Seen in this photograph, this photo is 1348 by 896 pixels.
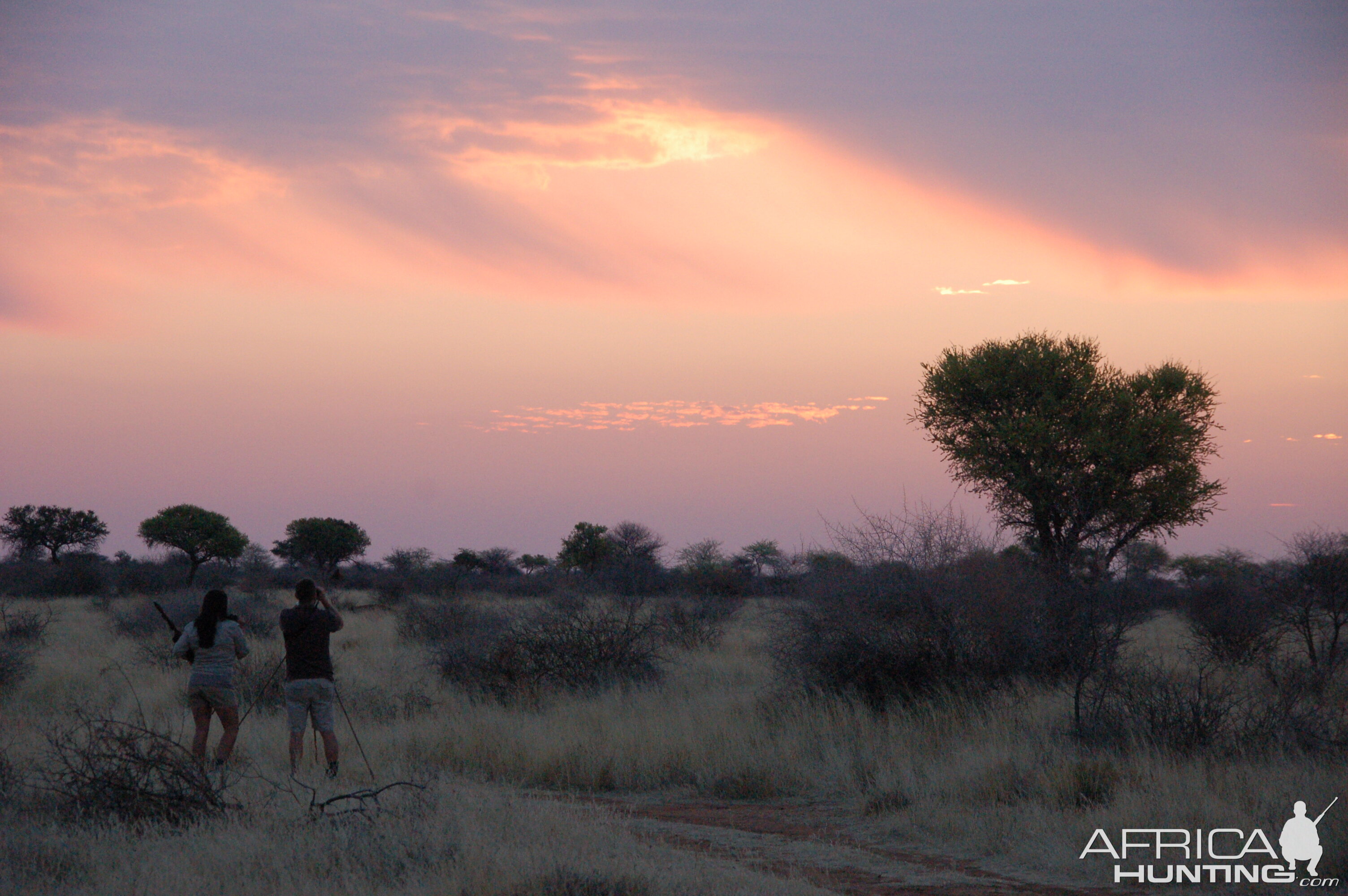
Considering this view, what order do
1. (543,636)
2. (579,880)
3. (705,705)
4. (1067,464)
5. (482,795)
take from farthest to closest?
(1067,464)
(543,636)
(705,705)
(482,795)
(579,880)

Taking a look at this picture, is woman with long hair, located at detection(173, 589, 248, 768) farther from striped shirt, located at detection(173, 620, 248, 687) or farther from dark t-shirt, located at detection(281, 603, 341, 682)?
dark t-shirt, located at detection(281, 603, 341, 682)

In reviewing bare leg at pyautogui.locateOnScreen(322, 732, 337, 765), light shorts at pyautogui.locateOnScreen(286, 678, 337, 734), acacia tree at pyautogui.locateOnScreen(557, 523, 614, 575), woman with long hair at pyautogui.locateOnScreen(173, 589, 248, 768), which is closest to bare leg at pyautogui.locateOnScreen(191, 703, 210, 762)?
woman with long hair at pyautogui.locateOnScreen(173, 589, 248, 768)

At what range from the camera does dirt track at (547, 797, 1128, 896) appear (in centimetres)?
723

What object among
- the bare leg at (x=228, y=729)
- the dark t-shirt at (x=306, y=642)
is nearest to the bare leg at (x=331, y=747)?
the dark t-shirt at (x=306, y=642)

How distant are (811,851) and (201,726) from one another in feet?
20.6

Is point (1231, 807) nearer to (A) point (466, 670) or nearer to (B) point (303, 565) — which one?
(A) point (466, 670)

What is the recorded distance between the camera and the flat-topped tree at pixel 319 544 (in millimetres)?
62250

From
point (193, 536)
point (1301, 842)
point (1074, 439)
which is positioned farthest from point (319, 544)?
point (1301, 842)

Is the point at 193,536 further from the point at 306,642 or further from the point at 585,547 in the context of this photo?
the point at 306,642

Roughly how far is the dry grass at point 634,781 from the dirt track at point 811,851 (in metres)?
0.41

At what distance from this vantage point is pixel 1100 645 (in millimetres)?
13234

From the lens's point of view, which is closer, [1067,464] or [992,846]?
[992,846]

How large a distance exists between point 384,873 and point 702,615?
1917 cm

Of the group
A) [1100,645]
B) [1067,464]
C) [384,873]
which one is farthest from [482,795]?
[1067,464]
